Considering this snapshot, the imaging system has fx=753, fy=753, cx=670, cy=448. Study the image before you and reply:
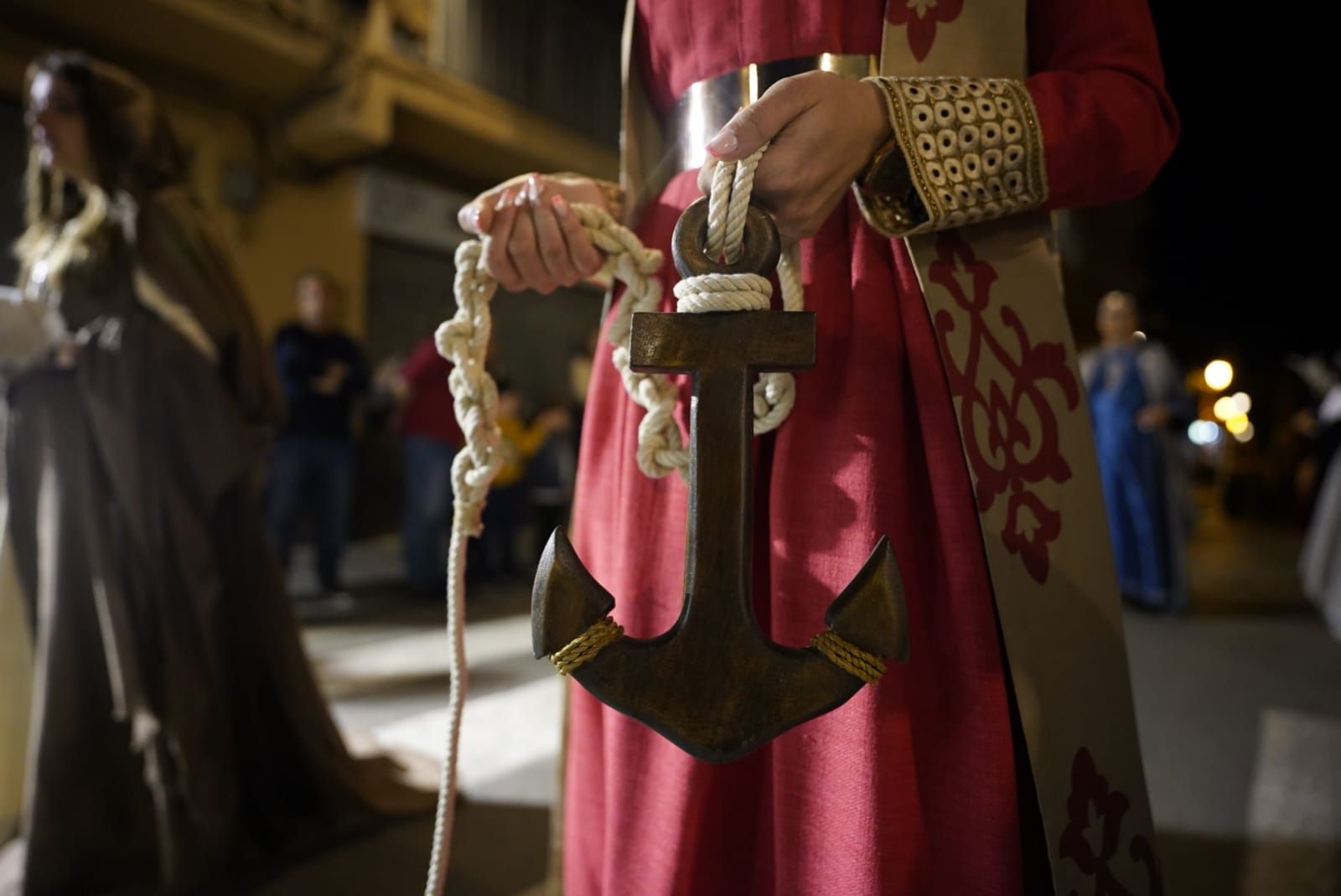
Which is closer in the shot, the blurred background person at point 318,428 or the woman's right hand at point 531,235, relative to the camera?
the woman's right hand at point 531,235

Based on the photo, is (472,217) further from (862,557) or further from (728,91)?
(862,557)

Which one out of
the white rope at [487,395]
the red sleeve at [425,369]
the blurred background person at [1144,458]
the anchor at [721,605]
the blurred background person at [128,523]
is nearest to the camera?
the anchor at [721,605]

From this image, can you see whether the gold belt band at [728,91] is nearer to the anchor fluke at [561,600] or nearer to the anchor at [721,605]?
the anchor at [721,605]

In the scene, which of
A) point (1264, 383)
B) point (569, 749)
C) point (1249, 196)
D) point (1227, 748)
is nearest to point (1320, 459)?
point (1227, 748)

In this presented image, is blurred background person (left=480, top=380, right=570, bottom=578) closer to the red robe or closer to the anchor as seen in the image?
the red robe

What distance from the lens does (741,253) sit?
1.31 feet

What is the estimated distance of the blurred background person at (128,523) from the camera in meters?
1.12

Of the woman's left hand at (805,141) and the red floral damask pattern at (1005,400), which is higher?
the woman's left hand at (805,141)

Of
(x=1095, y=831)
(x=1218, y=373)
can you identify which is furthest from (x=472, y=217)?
(x=1218, y=373)

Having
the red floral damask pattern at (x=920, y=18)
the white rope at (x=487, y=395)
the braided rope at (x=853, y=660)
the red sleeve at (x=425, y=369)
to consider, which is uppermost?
the red sleeve at (x=425, y=369)

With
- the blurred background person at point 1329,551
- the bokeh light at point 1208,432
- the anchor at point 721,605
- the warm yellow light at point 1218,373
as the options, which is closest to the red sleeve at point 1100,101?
the anchor at point 721,605

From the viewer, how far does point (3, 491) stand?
1.20 m

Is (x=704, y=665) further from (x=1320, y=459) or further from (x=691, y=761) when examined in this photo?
(x=1320, y=459)

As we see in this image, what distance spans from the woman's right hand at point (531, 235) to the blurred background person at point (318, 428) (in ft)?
9.76
